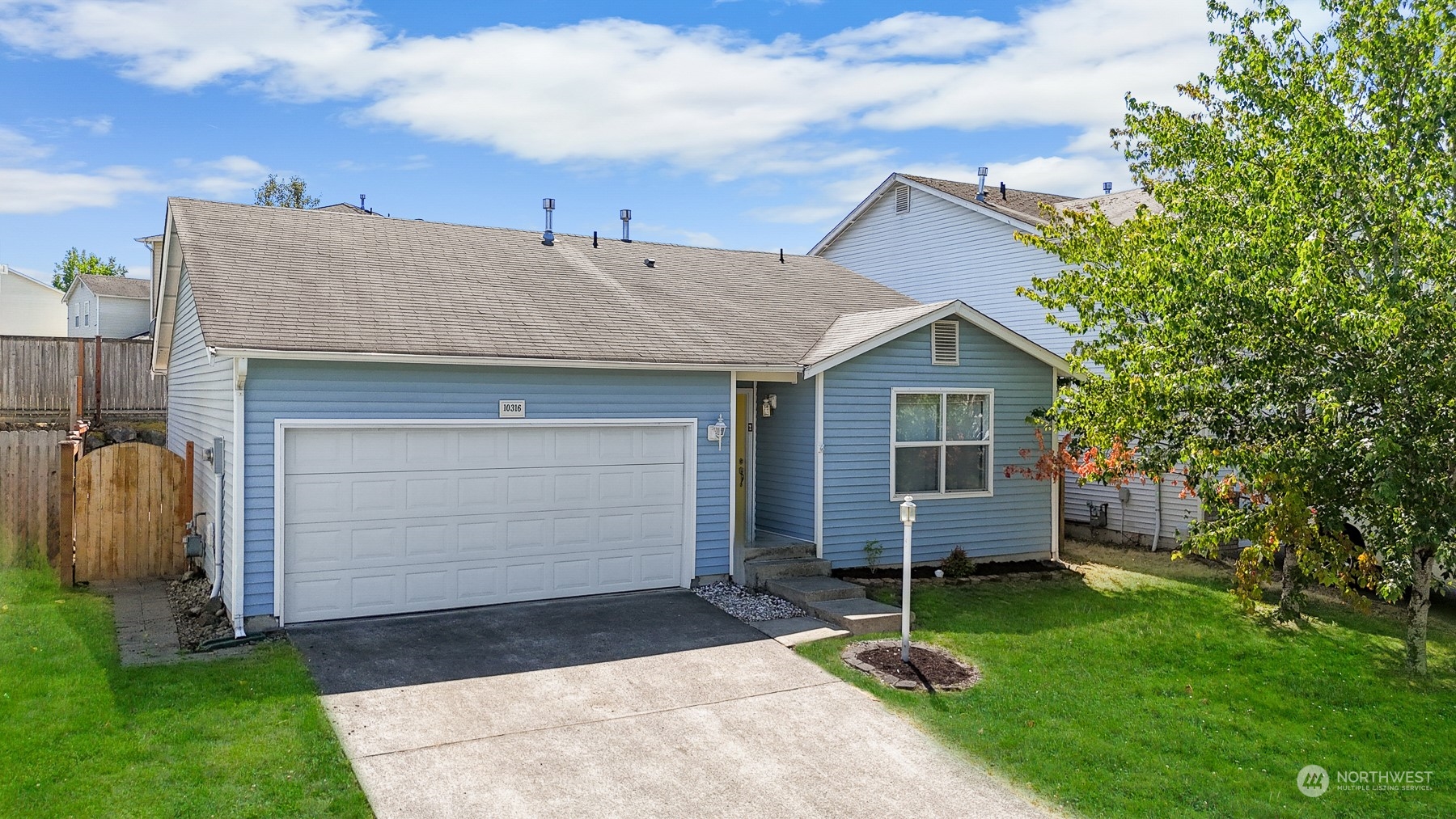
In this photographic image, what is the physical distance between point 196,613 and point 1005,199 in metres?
15.6

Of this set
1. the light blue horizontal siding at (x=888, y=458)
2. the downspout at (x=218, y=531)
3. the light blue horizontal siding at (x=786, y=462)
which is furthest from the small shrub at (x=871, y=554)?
the downspout at (x=218, y=531)

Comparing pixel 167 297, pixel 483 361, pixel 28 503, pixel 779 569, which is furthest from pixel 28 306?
pixel 779 569

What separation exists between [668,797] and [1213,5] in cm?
884

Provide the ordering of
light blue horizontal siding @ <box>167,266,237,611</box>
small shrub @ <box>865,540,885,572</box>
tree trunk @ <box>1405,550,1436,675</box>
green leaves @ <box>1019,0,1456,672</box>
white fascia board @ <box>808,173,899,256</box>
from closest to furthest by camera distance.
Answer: green leaves @ <box>1019,0,1456,672</box>, tree trunk @ <box>1405,550,1436,675</box>, light blue horizontal siding @ <box>167,266,237,611</box>, small shrub @ <box>865,540,885,572</box>, white fascia board @ <box>808,173,899,256</box>

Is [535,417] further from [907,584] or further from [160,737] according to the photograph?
[160,737]

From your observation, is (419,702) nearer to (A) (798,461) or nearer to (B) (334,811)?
(B) (334,811)

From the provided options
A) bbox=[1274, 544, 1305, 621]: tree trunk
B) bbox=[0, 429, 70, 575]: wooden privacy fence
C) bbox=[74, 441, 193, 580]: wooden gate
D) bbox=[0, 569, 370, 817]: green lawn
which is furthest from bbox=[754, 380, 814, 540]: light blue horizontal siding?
bbox=[0, 429, 70, 575]: wooden privacy fence

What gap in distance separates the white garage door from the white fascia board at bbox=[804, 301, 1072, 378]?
6.68 feet

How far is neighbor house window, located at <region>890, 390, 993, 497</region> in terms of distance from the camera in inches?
475

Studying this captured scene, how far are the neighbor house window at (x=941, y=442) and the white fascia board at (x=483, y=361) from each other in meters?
1.79

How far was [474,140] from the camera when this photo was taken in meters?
22.4

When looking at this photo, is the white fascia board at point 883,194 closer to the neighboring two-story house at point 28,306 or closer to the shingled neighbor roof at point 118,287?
the shingled neighbor roof at point 118,287

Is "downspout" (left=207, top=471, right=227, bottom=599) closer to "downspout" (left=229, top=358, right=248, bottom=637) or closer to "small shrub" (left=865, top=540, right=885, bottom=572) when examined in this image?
"downspout" (left=229, top=358, right=248, bottom=637)

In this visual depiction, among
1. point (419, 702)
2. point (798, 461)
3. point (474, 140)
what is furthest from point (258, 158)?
point (419, 702)
